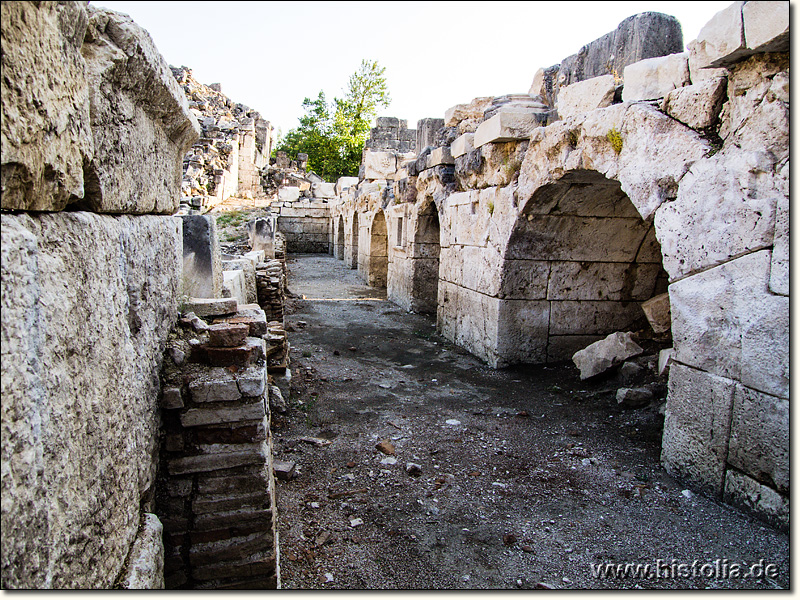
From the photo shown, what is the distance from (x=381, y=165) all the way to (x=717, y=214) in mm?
11891

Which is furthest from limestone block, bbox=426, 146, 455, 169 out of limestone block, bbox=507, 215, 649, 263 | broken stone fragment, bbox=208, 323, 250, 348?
broken stone fragment, bbox=208, 323, 250, 348

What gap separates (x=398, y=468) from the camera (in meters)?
3.57

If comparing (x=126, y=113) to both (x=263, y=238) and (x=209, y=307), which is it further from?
(x=263, y=238)

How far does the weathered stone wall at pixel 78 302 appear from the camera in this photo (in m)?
0.93

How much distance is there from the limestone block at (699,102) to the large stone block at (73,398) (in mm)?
3051

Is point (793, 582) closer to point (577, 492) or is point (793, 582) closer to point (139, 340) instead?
point (577, 492)

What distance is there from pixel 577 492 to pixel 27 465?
3.03 metres

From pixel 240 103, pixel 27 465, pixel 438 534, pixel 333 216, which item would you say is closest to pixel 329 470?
pixel 438 534

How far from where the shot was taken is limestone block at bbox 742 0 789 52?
250 centimetres

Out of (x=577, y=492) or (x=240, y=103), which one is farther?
(x=240, y=103)

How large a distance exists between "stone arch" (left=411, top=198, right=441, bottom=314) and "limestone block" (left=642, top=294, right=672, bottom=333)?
13.5 feet

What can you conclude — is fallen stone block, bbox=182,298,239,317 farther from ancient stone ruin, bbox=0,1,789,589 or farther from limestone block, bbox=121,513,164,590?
limestone block, bbox=121,513,164,590

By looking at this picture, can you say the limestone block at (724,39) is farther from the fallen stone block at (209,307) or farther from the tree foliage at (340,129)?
the tree foliage at (340,129)

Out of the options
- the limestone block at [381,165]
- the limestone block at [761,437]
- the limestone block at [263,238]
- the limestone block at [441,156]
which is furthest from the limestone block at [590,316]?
the limestone block at [381,165]
